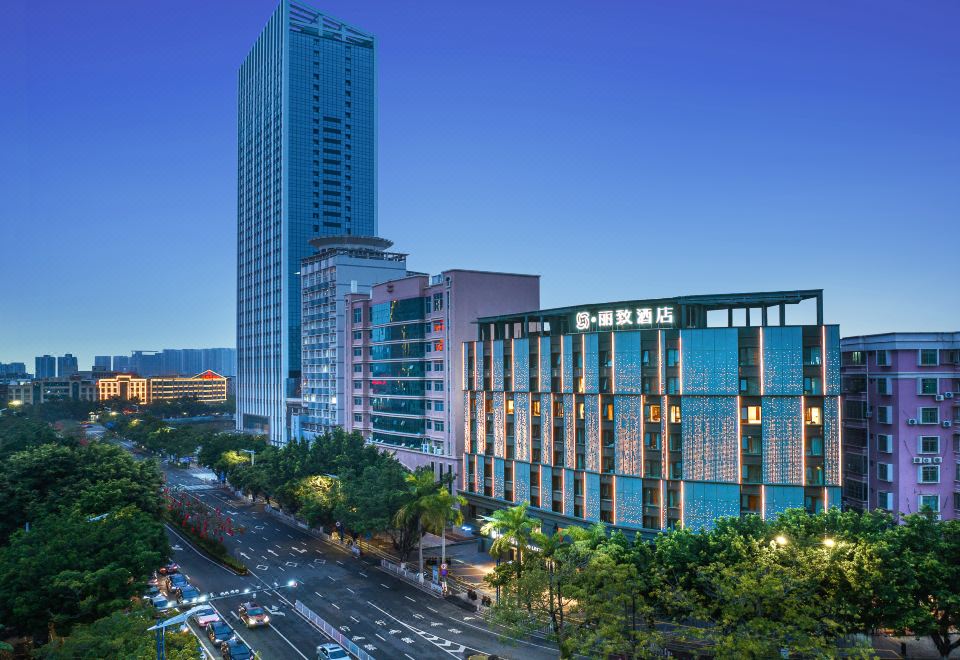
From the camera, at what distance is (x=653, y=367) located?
62.3m

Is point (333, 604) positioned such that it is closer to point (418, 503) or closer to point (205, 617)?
point (205, 617)

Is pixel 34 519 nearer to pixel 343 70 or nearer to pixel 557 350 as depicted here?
pixel 557 350

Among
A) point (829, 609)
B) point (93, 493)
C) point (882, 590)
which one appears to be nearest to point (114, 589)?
point (93, 493)

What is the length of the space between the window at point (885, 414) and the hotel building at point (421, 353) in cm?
4673

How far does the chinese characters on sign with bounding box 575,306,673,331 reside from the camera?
208 feet

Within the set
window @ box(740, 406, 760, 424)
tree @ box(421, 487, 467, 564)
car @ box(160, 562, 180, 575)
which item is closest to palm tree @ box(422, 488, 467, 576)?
tree @ box(421, 487, 467, 564)

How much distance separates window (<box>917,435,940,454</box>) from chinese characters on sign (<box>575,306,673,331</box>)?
24.8 m

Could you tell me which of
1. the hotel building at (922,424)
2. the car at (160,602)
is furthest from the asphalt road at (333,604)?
the hotel building at (922,424)

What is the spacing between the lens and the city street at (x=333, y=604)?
49.5 meters

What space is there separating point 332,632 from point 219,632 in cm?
846

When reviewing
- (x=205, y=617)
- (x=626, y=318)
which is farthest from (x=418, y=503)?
(x=626, y=318)

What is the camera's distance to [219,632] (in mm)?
50938

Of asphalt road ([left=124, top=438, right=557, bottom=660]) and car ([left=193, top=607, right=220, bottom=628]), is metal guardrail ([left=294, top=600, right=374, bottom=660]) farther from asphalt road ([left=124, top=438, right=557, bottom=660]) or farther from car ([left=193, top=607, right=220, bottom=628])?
car ([left=193, top=607, right=220, bottom=628])

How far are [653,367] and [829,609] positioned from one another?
2758cm
